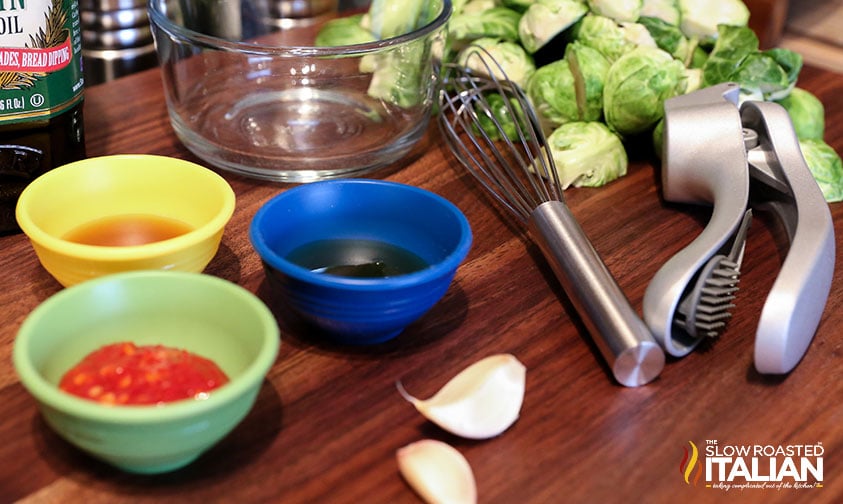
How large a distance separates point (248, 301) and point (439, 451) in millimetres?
195

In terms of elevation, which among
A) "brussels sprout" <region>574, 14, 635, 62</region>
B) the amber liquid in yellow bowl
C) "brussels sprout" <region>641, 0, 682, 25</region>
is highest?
"brussels sprout" <region>641, 0, 682, 25</region>

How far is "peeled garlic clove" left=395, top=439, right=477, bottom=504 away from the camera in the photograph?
0.72 m

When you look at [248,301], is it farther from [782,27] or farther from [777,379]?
[782,27]

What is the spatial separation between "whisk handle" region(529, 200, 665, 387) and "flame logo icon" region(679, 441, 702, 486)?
0.09m

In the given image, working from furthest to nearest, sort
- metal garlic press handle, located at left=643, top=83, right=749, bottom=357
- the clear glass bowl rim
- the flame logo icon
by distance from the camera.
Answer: the clear glass bowl rim < metal garlic press handle, located at left=643, top=83, right=749, bottom=357 < the flame logo icon

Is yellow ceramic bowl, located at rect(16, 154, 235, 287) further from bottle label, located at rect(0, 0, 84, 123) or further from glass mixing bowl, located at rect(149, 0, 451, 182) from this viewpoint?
glass mixing bowl, located at rect(149, 0, 451, 182)

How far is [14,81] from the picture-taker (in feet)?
3.15

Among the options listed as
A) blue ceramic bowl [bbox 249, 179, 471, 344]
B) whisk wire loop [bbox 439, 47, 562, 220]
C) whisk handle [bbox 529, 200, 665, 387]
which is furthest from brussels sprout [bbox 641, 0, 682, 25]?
blue ceramic bowl [bbox 249, 179, 471, 344]

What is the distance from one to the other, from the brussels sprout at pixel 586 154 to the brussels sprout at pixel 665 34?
184 mm

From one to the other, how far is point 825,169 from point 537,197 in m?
0.38

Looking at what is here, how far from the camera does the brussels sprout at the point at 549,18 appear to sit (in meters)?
1.28

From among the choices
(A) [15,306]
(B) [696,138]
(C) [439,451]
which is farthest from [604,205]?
(A) [15,306]

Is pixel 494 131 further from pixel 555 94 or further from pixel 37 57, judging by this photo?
pixel 37 57

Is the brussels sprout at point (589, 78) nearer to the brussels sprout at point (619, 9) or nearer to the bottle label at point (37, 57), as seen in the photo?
the brussels sprout at point (619, 9)
